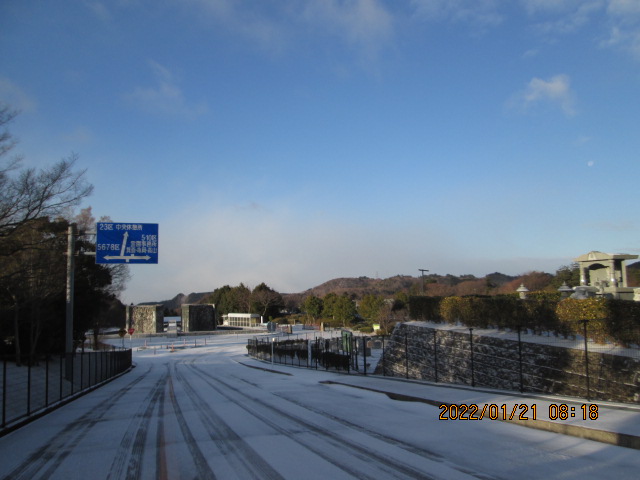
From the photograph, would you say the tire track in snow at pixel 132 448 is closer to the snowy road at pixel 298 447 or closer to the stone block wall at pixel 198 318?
the snowy road at pixel 298 447

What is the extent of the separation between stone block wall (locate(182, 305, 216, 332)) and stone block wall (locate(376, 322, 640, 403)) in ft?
233

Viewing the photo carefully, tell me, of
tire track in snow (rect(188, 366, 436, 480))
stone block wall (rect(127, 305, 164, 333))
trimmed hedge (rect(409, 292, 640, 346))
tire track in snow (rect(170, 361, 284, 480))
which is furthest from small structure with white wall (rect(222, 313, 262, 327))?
tire track in snow (rect(188, 366, 436, 480))

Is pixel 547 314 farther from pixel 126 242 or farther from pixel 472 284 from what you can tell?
pixel 472 284

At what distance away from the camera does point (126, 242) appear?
22.9 metres

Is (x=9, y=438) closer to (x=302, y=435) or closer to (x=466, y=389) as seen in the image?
(x=302, y=435)

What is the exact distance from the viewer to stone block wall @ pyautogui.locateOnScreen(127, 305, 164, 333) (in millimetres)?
91188

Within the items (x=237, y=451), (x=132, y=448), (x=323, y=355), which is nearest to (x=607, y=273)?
(x=323, y=355)

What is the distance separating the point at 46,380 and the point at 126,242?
30.3 feet

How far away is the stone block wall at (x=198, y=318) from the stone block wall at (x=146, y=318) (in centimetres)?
527

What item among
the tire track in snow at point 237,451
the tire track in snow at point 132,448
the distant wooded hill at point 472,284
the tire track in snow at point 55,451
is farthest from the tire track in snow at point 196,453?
the distant wooded hill at point 472,284

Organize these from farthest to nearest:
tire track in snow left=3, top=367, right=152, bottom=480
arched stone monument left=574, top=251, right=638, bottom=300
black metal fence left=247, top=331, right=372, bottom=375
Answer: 1. black metal fence left=247, top=331, right=372, bottom=375
2. arched stone monument left=574, top=251, right=638, bottom=300
3. tire track in snow left=3, top=367, right=152, bottom=480

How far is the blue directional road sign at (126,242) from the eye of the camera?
22.6 m

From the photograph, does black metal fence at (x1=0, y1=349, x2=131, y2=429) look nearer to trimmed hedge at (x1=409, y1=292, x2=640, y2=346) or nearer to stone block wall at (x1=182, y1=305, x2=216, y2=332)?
trimmed hedge at (x1=409, y1=292, x2=640, y2=346)

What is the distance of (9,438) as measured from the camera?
10.8 meters
